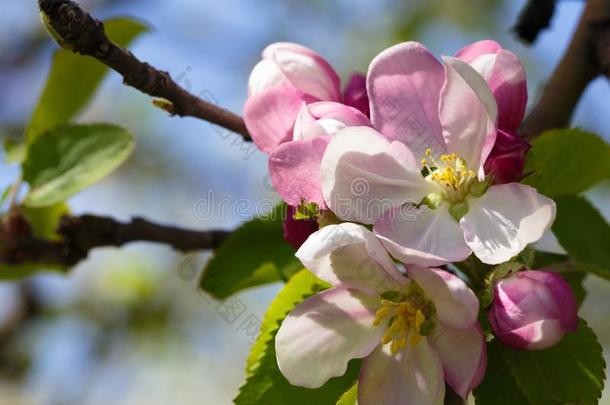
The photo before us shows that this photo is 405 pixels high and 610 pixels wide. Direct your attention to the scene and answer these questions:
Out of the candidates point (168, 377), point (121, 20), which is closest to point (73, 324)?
point (168, 377)

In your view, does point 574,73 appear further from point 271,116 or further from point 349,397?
point 349,397

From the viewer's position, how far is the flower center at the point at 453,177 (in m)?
0.95

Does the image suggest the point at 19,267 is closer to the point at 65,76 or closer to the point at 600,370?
the point at 65,76

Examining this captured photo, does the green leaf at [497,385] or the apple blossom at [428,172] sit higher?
the apple blossom at [428,172]

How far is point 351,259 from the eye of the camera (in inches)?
32.7

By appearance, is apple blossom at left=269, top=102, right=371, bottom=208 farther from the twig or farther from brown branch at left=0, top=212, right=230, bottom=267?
the twig

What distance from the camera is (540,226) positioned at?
81 centimetres

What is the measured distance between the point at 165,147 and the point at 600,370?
3.11 meters

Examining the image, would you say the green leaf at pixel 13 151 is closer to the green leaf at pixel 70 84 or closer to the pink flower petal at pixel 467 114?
the green leaf at pixel 70 84

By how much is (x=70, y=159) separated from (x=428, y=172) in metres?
0.66

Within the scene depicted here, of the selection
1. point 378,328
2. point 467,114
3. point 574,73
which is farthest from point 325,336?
point 574,73

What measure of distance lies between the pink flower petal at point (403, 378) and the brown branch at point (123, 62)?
39 centimetres

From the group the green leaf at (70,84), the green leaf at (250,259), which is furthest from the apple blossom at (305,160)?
the green leaf at (70,84)

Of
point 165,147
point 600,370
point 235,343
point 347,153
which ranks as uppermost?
point 347,153
